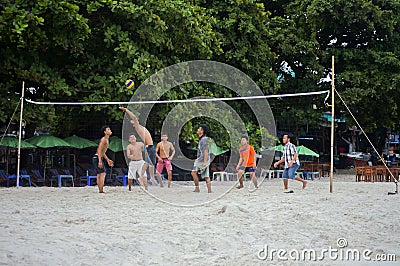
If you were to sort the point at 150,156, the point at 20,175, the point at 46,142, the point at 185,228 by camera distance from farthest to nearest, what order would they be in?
1. the point at 46,142
2. the point at 20,175
3. the point at 150,156
4. the point at 185,228

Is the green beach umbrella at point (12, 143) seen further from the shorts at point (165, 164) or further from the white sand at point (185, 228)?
the white sand at point (185, 228)

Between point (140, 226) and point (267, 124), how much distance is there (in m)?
14.4

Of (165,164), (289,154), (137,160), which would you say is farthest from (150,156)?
(289,154)

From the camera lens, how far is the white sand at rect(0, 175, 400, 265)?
5902 mm

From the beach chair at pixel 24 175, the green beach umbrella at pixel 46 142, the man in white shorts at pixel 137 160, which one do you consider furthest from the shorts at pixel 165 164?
the beach chair at pixel 24 175
